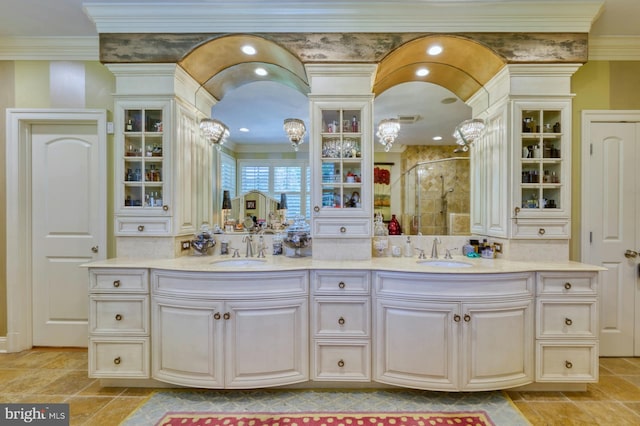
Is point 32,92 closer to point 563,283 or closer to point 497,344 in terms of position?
point 497,344

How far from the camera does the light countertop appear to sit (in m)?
2.08

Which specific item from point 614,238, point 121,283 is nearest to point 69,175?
point 121,283

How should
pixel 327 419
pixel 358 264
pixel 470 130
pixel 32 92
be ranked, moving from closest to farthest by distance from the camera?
1. pixel 327 419
2. pixel 358 264
3. pixel 470 130
4. pixel 32 92

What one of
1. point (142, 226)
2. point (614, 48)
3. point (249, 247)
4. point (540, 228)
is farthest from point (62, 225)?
point (614, 48)

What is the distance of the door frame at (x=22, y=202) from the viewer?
2773 mm

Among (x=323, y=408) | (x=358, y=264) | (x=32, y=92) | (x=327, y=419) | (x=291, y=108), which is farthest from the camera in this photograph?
(x=291, y=108)

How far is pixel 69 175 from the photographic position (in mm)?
2867

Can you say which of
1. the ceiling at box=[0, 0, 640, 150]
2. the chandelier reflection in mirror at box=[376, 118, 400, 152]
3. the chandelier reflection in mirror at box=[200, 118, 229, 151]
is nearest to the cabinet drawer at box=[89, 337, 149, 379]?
the chandelier reflection in mirror at box=[200, 118, 229, 151]

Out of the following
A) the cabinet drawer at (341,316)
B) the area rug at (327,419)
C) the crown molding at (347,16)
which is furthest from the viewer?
the crown molding at (347,16)

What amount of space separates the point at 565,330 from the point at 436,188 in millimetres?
1443

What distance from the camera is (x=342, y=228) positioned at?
2445 mm

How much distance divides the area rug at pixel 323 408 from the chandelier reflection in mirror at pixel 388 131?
2043 millimetres
